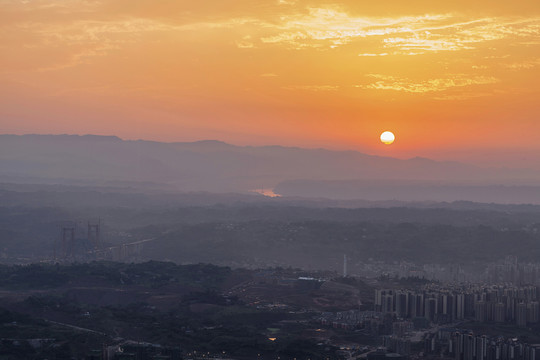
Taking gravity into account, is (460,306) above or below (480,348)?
above

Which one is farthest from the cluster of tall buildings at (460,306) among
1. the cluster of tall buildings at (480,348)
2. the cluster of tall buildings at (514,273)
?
the cluster of tall buildings at (514,273)

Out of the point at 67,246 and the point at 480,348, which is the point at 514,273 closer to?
the point at 480,348

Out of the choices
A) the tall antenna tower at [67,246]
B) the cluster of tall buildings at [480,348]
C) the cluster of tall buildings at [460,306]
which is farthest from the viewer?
the tall antenna tower at [67,246]

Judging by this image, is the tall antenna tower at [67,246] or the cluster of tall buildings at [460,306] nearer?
the cluster of tall buildings at [460,306]

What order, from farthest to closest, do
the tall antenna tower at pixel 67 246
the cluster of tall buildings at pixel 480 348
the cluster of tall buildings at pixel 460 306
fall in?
1. the tall antenna tower at pixel 67 246
2. the cluster of tall buildings at pixel 460 306
3. the cluster of tall buildings at pixel 480 348

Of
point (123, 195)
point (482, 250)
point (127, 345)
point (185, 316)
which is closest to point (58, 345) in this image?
point (127, 345)

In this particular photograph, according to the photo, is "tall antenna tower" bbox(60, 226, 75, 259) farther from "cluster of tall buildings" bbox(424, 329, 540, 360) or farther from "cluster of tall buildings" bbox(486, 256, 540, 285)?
"cluster of tall buildings" bbox(424, 329, 540, 360)

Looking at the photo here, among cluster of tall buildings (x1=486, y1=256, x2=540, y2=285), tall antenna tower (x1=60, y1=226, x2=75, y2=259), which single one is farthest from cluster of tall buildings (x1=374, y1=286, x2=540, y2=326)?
tall antenna tower (x1=60, y1=226, x2=75, y2=259)

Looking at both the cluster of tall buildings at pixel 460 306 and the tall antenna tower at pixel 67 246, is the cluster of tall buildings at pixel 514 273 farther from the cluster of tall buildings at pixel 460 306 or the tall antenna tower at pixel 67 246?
the tall antenna tower at pixel 67 246

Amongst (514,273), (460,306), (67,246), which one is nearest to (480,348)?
(460,306)
